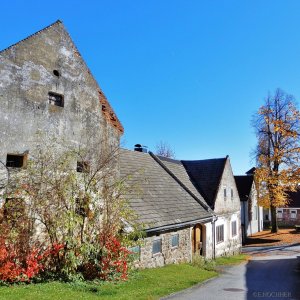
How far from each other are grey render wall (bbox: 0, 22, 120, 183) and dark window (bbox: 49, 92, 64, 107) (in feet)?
0.53

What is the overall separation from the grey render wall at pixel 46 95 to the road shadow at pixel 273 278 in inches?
355

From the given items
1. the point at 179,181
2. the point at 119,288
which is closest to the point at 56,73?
the point at 119,288

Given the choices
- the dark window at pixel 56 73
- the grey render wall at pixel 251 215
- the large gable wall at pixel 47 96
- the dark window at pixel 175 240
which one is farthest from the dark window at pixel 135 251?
the grey render wall at pixel 251 215

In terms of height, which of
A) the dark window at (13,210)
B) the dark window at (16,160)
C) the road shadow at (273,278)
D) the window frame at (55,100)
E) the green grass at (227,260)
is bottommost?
the green grass at (227,260)

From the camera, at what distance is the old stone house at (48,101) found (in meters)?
11.9

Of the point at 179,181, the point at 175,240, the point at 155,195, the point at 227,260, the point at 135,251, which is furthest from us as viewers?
the point at 179,181

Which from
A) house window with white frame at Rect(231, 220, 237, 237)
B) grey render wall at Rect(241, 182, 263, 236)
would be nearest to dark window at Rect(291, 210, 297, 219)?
grey render wall at Rect(241, 182, 263, 236)

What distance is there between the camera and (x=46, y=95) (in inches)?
512

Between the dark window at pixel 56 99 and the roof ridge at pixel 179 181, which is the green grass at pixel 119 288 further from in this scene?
the roof ridge at pixel 179 181

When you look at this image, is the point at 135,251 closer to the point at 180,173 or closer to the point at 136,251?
the point at 136,251

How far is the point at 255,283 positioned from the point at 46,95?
1240cm

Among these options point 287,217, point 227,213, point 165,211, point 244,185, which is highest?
point 244,185

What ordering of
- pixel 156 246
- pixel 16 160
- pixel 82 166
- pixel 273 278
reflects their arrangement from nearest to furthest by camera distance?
pixel 16 160 < pixel 82 166 < pixel 156 246 < pixel 273 278

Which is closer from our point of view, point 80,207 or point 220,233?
point 80,207
